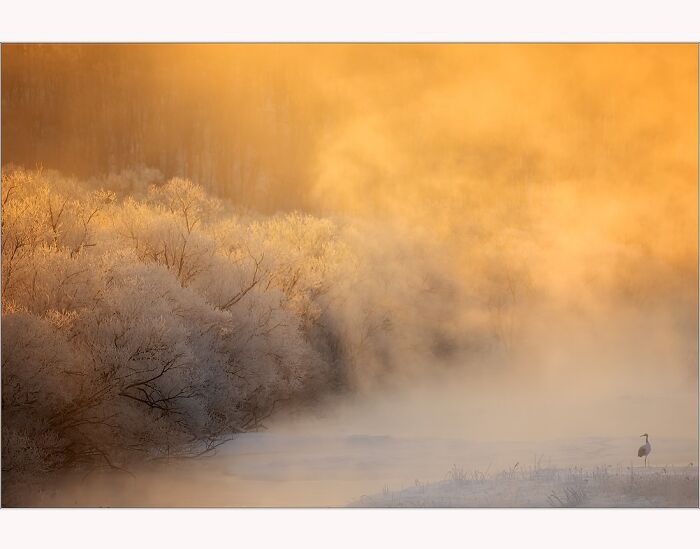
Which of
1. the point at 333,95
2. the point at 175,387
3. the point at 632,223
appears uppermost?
the point at 333,95

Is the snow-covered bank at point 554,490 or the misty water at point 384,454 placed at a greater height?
the misty water at point 384,454

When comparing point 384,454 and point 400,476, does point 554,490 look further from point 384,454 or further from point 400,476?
point 384,454

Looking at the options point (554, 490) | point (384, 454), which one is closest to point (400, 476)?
point (384, 454)

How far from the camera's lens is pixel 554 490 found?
6.58 m

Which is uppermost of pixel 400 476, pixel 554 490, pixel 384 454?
pixel 384 454

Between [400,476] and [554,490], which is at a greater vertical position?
[400,476]

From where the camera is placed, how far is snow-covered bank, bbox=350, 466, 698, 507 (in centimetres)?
656

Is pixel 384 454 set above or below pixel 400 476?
above

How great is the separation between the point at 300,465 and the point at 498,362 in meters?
1.65

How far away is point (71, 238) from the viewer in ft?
21.4

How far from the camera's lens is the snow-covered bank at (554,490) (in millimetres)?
6562

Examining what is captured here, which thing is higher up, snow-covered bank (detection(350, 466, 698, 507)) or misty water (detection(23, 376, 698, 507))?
misty water (detection(23, 376, 698, 507))

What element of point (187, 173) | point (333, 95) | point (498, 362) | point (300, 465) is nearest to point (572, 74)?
point (333, 95)
